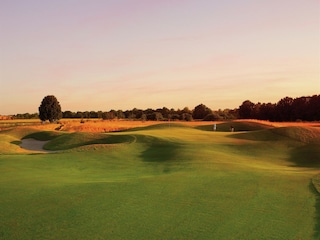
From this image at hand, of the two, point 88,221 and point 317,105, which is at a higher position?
point 317,105

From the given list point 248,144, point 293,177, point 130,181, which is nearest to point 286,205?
point 293,177

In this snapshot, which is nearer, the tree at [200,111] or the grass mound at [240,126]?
the grass mound at [240,126]

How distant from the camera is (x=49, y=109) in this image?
10519cm

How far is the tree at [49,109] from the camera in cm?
10525

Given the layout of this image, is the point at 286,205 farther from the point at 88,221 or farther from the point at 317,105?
the point at 317,105

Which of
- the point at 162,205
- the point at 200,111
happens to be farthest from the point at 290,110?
the point at 162,205

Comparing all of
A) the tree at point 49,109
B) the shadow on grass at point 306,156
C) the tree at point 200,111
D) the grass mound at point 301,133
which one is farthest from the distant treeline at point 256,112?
the shadow on grass at point 306,156

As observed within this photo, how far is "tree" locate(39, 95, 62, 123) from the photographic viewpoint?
4144 inches

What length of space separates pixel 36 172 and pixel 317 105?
339 ft

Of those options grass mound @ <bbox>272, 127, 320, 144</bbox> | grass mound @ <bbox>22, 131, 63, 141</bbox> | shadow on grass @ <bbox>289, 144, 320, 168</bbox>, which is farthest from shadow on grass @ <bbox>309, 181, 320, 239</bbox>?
grass mound @ <bbox>22, 131, 63, 141</bbox>

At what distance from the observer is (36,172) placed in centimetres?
2203

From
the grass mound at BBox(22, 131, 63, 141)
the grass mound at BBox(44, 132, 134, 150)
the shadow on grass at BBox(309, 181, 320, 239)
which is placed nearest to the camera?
the shadow on grass at BBox(309, 181, 320, 239)

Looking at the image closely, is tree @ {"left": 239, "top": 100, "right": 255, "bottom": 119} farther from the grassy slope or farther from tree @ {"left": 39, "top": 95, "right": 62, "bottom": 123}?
the grassy slope

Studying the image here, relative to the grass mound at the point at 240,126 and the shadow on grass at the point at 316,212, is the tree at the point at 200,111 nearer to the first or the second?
the grass mound at the point at 240,126
